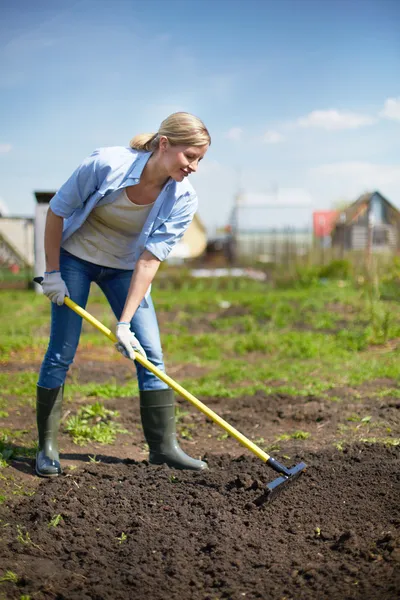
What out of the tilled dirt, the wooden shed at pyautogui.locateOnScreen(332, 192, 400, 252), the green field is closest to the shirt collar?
the tilled dirt

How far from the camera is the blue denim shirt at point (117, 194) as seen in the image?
2.94 metres

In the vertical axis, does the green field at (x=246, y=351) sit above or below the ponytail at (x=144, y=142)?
below

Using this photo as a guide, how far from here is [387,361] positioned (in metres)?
5.56

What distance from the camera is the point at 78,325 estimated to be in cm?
323

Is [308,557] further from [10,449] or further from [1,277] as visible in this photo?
[1,277]

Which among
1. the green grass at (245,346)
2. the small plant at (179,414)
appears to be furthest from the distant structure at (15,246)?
the small plant at (179,414)

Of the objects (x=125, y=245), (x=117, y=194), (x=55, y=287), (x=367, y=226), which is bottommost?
(x=367, y=226)

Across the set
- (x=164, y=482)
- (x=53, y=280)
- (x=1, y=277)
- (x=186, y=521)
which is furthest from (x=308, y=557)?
(x=1, y=277)

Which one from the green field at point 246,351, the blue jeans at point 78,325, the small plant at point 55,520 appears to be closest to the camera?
the small plant at point 55,520

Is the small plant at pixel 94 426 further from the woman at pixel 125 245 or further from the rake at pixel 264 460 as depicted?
the rake at pixel 264 460

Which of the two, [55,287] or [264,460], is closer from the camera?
[264,460]

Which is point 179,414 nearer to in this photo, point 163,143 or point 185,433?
point 185,433

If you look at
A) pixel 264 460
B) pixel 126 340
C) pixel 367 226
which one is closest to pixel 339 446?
pixel 264 460

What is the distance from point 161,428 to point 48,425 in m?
0.57
